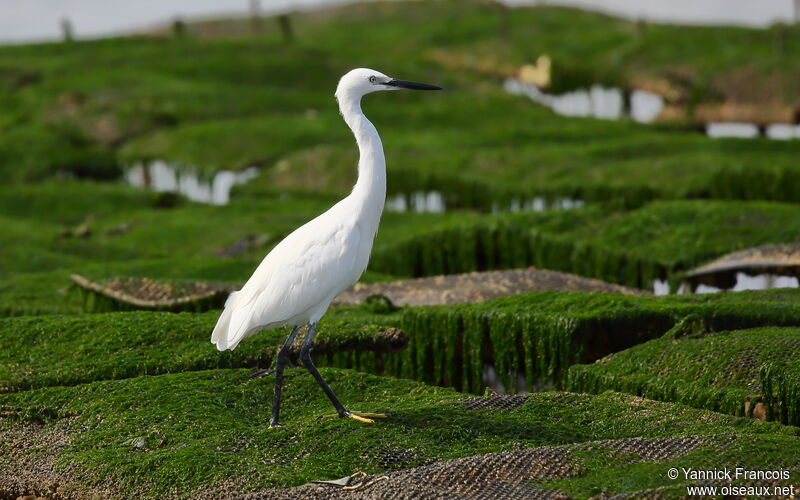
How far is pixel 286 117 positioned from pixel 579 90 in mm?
14447

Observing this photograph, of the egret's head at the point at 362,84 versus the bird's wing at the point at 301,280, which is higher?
the egret's head at the point at 362,84

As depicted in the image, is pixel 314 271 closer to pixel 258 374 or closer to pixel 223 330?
pixel 223 330

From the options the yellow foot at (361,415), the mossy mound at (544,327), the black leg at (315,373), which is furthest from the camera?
the mossy mound at (544,327)

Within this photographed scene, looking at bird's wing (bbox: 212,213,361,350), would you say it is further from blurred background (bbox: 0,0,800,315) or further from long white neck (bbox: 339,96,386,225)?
blurred background (bbox: 0,0,800,315)

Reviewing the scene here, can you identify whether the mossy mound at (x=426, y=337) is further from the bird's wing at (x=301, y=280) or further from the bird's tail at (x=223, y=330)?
the bird's wing at (x=301, y=280)

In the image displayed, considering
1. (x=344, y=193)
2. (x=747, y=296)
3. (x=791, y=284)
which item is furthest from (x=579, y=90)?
(x=747, y=296)

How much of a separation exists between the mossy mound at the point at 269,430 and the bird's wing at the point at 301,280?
84 cm

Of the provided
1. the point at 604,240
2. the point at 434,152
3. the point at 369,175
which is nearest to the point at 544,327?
the point at 369,175

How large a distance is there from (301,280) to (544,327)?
3.81 m

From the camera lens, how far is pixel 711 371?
10961mm

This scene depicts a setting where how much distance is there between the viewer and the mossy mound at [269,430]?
881 cm

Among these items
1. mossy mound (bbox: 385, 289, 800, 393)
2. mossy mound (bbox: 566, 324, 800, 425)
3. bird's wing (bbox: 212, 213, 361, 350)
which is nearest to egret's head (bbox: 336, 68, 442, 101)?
bird's wing (bbox: 212, 213, 361, 350)

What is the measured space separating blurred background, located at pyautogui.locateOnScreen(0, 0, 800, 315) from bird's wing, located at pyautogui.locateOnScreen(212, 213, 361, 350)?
650 cm

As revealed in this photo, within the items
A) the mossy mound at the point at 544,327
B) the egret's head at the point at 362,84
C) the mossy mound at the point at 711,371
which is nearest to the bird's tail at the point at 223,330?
the egret's head at the point at 362,84
